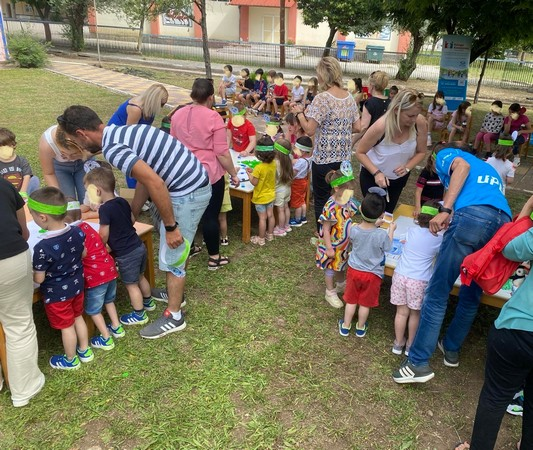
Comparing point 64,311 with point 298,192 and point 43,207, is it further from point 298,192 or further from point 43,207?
point 298,192

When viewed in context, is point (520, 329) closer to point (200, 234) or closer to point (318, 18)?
point (200, 234)

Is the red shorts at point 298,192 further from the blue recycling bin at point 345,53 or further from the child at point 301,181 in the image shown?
the blue recycling bin at point 345,53

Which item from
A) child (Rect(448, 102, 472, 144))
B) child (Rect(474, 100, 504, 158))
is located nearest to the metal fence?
child (Rect(448, 102, 472, 144))

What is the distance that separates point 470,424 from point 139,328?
8.00ft

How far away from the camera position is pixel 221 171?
397cm

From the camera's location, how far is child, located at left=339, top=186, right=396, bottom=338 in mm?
3205

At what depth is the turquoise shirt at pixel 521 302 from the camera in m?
1.95

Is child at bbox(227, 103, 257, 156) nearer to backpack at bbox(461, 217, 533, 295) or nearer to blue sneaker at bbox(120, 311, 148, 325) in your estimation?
blue sneaker at bbox(120, 311, 148, 325)

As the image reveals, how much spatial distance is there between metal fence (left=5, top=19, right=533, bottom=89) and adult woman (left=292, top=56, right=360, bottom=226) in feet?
68.0

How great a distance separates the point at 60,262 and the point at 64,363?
78cm

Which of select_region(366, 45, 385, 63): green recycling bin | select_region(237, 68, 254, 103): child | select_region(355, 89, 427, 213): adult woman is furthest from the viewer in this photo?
select_region(366, 45, 385, 63): green recycling bin

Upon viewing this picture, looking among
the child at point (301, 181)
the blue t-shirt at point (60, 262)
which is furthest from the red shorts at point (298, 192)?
the blue t-shirt at point (60, 262)

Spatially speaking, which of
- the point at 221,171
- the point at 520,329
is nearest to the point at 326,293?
the point at 221,171

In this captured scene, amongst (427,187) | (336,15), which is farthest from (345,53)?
(427,187)
